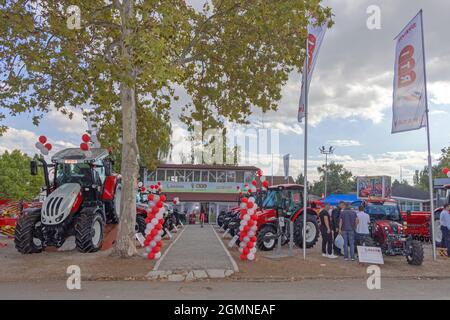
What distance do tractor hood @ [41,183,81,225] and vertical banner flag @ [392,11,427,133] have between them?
1006cm

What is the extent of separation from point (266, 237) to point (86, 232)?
5504 mm

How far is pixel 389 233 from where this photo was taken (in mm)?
11320

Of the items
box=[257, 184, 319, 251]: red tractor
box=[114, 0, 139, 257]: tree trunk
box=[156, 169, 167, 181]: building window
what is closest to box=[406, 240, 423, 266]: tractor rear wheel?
box=[257, 184, 319, 251]: red tractor

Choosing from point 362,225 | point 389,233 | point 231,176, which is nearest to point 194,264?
point 362,225

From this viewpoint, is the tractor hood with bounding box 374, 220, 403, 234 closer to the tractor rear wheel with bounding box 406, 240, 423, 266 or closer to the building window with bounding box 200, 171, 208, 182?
the tractor rear wheel with bounding box 406, 240, 423, 266

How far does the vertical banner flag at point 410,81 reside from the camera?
12023 millimetres

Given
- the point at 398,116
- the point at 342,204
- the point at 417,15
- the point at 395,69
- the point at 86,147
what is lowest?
the point at 342,204

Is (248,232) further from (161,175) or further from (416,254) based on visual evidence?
(161,175)

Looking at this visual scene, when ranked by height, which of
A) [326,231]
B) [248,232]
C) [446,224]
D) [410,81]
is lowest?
[326,231]
